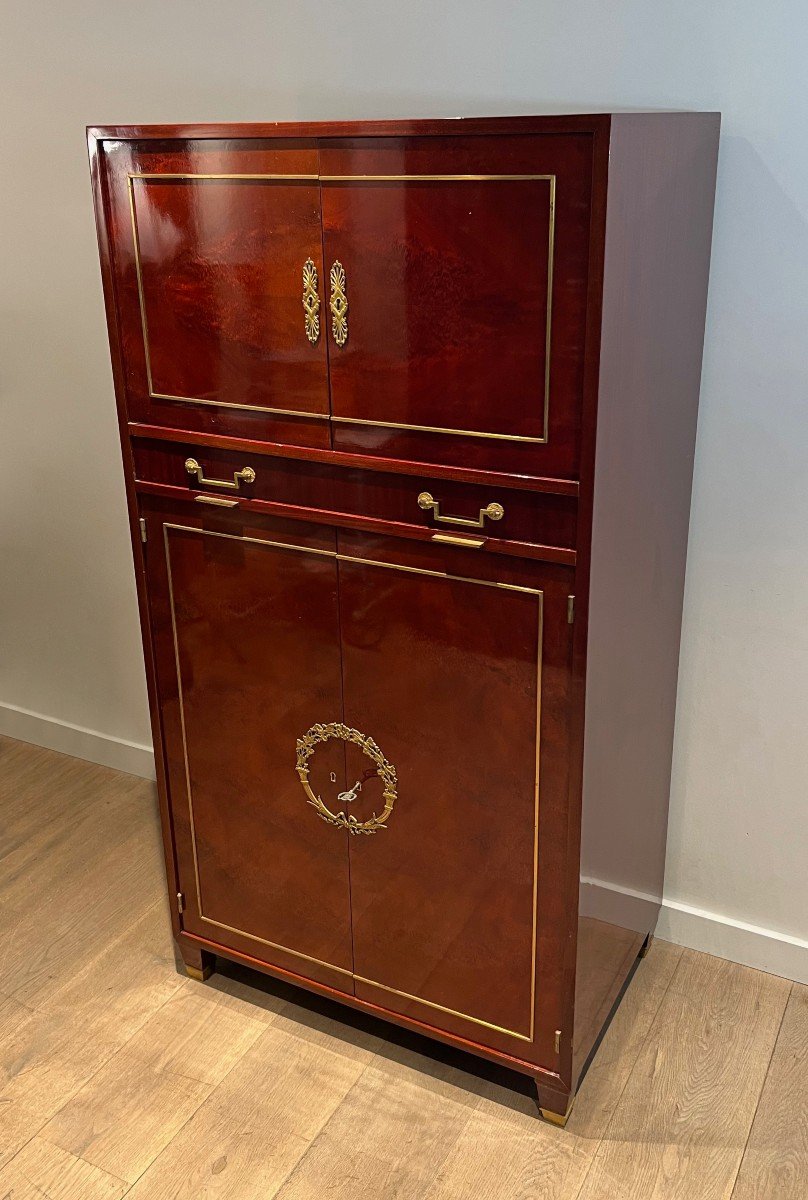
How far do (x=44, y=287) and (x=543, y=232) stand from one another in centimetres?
153

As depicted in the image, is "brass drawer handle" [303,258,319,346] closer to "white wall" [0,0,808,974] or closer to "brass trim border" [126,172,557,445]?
"brass trim border" [126,172,557,445]

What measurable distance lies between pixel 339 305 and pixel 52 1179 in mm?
1443

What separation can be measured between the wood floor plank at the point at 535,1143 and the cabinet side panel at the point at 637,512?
0.08m

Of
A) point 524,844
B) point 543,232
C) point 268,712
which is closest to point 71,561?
point 268,712

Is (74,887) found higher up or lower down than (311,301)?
lower down

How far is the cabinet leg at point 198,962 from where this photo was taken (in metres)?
2.21

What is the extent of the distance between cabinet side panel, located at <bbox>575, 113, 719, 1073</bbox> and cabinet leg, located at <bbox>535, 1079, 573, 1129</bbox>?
0.08m

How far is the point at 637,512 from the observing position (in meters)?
1.69

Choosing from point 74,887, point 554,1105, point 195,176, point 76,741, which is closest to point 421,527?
point 195,176

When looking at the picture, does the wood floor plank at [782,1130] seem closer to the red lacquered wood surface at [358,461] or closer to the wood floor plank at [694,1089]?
the wood floor plank at [694,1089]

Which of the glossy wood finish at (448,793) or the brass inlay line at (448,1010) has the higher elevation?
the glossy wood finish at (448,793)

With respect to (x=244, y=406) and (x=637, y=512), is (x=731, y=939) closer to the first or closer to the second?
(x=637, y=512)

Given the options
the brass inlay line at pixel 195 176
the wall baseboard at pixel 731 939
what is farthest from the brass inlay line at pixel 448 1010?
the brass inlay line at pixel 195 176

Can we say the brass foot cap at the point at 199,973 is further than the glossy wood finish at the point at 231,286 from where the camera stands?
Yes
